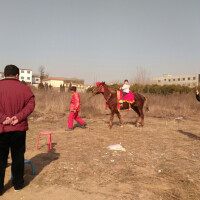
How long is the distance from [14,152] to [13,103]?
80 centimetres

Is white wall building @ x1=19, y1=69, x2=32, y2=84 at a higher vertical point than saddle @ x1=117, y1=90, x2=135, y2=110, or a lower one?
higher

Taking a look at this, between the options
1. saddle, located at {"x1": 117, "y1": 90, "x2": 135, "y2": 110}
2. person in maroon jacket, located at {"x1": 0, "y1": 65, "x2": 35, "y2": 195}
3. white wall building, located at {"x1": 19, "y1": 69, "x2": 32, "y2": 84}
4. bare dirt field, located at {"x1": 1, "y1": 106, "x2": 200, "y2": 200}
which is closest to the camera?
person in maroon jacket, located at {"x1": 0, "y1": 65, "x2": 35, "y2": 195}

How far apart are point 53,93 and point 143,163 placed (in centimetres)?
1165

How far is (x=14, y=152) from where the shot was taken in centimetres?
304

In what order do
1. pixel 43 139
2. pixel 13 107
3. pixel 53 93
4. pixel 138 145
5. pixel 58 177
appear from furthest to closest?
pixel 53 93, pixel 43 139, pixel 138 145, pixel 58 177, pixel 13 107

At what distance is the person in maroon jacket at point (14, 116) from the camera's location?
285 cm

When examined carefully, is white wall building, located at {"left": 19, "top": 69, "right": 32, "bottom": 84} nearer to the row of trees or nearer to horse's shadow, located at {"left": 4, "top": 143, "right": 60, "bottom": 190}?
the row of trees

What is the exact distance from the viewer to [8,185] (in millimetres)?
3312

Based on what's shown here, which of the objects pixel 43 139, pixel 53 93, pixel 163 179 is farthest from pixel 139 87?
pixel 163 179

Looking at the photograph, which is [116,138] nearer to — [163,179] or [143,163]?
[143,163]

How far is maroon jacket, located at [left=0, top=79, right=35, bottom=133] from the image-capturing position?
285 cm

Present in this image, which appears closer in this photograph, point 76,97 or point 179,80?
point 76,97

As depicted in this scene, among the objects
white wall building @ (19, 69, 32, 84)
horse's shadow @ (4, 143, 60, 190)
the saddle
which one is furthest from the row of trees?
white wall building @ (19, 69, 32, 84)

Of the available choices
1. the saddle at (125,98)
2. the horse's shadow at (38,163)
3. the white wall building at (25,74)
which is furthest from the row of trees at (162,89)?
the white wall building at (25,74)
